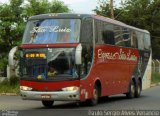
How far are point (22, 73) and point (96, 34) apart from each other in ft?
11.0

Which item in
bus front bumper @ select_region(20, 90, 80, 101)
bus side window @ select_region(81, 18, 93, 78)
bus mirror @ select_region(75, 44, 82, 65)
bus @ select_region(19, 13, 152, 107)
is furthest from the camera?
bus side window @ select_region(81, 18, 93, 78)

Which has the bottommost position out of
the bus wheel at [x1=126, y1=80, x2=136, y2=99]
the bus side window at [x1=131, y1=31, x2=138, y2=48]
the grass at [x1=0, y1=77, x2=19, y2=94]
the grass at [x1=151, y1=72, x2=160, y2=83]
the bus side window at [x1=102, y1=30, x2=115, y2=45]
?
the grass at [x1=151, y1=72, x2=160, y2=83]

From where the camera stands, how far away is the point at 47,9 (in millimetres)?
39656

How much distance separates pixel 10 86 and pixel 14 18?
560 cm

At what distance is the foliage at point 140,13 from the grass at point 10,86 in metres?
27.2

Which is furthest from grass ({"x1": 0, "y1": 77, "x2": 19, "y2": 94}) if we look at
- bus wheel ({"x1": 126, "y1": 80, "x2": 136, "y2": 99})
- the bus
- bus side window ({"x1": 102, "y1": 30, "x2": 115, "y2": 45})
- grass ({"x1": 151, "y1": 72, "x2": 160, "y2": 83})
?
grass ({"x1": 151, "y1": 72, "x2": 160, "y2": 83})

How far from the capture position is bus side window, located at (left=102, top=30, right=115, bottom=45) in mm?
23884

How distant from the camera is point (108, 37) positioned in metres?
24.4

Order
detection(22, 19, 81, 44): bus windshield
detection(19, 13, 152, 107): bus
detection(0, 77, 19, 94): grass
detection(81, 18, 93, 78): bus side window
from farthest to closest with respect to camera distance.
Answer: detection(0, 77, 19, 94): grass
detection(81, 18, 93, 78): bus side window
detection(22, 19, 81, 44): bus windshield
detection(19, 13, 152, 107): bus

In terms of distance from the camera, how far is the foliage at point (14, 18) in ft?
122

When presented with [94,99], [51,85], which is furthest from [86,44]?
[94,99]

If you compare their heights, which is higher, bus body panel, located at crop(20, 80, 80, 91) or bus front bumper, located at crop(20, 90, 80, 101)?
bus body panel, located at crop(20, 80, 80, 91)

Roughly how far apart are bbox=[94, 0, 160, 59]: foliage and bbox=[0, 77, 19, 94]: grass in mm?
27228

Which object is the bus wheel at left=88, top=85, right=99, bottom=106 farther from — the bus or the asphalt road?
the asphalt road
